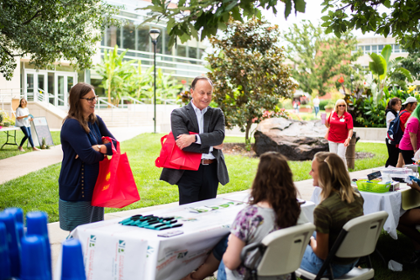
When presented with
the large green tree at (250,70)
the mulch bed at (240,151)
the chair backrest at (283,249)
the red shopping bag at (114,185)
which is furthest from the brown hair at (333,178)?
the large green tree at (250,70)

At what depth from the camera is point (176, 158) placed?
3.78 m

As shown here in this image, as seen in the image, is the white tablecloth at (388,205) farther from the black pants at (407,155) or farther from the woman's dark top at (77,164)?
the black pants at (407,155)

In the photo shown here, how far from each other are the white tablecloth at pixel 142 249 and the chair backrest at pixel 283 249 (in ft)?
1.63

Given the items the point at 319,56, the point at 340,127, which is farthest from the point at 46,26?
the point at 319,56

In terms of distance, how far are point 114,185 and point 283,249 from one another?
167 centimetres

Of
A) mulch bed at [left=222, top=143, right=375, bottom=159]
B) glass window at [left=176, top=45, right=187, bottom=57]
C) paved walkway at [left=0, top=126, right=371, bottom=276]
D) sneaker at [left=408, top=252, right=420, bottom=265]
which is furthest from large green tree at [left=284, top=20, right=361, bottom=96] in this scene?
sneaker at [left=408, top=252, right=420, bottom=265]

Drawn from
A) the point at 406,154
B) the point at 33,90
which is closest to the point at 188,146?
the point at 406,154

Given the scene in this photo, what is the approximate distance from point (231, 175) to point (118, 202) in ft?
20.5

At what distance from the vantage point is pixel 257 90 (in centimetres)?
1380

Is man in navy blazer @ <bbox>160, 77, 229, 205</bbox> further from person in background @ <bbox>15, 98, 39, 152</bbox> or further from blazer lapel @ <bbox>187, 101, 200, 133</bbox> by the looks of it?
person in background @ <bbox>15, 98, 39, 152</bbox>

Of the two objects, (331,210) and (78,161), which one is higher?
(78,161)

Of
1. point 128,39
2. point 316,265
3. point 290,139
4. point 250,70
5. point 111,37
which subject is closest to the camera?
point 316,265

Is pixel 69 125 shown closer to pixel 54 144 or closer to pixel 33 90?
pixel 54 144

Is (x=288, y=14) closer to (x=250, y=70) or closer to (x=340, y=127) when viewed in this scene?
(x=340, y=127)
